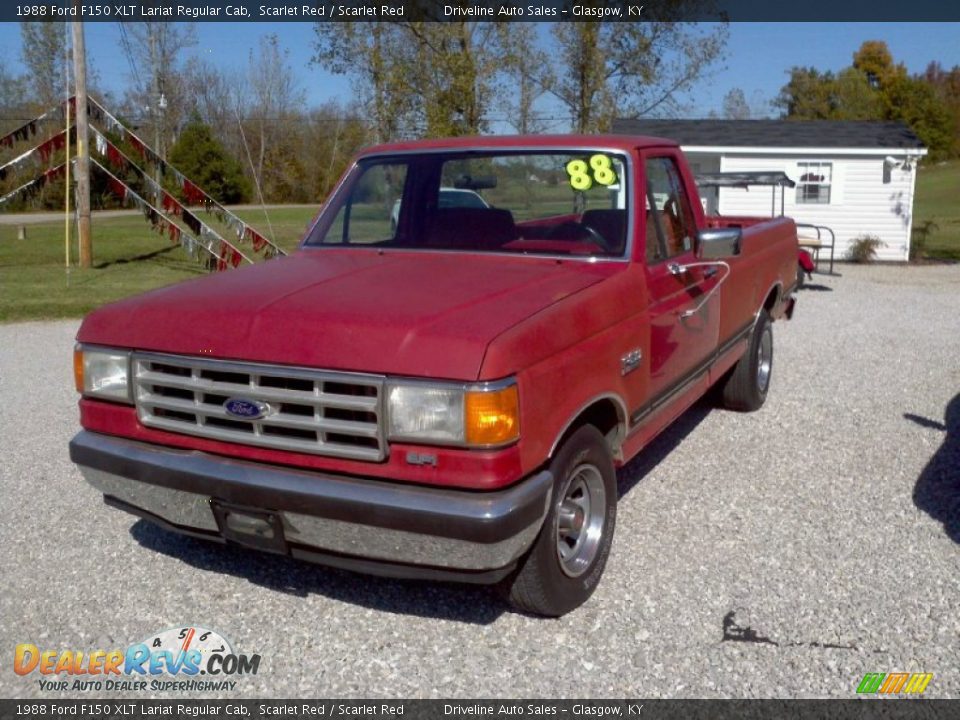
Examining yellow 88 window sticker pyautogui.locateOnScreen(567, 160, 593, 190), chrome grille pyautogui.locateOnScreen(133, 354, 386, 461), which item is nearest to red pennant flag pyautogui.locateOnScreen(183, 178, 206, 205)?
yellow 88 window sticker pyautogui.locateOnScreen(567, 160, 593, 190)

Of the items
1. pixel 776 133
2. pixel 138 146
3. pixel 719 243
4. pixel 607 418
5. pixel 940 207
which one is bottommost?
pixel 607 418

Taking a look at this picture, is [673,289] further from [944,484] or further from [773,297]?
[773,297]

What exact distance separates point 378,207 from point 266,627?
2.28 m

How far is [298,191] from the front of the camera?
2984 centimetres

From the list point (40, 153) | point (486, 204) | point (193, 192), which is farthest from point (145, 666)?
point (40, 153)

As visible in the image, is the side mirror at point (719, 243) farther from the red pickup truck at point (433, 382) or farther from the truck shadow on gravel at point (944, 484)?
the truck shadow on gravel at point (944, 484)

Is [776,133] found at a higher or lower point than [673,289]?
higher

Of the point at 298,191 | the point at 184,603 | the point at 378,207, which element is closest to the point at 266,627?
the point at 184,603

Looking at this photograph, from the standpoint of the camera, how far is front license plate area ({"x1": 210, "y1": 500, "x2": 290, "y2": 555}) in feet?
11.2

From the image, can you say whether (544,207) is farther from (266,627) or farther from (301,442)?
(266,627)

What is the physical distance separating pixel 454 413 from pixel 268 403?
28.2 inches

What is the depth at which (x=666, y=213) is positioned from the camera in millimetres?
5059

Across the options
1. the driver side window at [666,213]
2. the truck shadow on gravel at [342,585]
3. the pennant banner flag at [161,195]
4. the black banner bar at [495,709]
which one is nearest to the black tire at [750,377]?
the driver side window at [666,213]

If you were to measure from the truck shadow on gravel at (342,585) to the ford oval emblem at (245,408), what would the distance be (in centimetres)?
83
